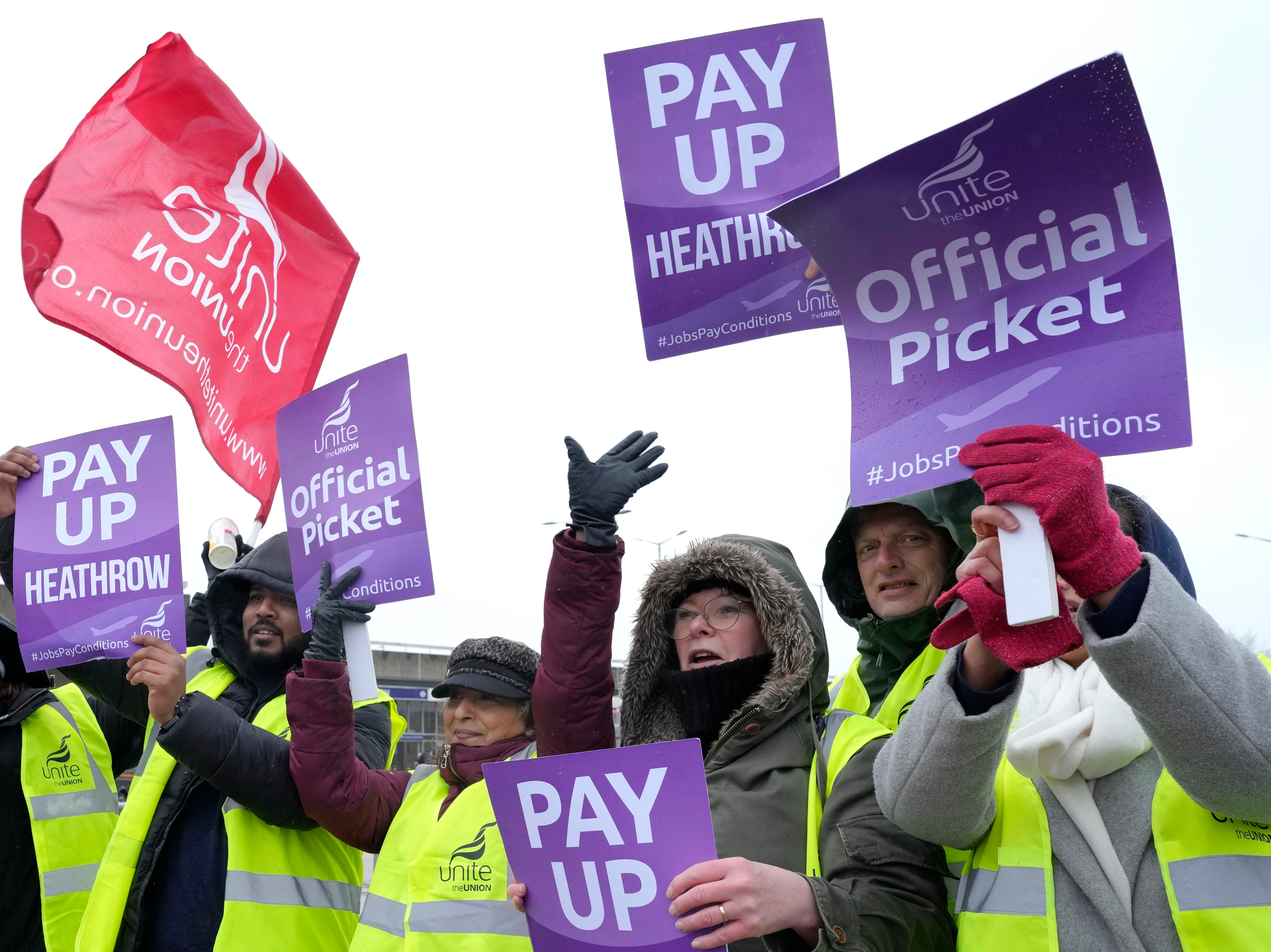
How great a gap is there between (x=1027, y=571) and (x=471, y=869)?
2022 mm

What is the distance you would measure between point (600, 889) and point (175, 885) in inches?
88.4

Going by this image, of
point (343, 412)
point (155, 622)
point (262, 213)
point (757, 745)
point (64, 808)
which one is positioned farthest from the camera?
point (262, 213)

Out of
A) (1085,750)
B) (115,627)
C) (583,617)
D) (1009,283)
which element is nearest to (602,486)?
(583,617)

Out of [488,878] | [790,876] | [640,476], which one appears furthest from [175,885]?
[790,876]

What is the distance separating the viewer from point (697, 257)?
3.72 m

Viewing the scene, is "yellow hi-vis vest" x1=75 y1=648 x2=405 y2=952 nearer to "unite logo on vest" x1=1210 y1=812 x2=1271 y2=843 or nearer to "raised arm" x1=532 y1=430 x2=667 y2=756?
"raised arm" x1=532 y1=430 x2=667 y2=756

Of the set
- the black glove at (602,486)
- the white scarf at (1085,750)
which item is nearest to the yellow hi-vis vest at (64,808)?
the black glove at (602,486)

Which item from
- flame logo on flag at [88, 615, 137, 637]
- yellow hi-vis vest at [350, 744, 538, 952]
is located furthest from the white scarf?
flame logo on flag at [88, 615, 137, 637]

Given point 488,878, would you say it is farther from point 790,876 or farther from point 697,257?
point 697,257

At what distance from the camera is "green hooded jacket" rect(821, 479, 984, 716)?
9.91 feet

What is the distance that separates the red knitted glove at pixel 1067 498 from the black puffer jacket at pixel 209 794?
268 cm

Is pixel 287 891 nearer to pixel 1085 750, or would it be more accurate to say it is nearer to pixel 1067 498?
pixel 1085 750

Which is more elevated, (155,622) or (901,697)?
(155,622)

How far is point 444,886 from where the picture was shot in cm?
327
